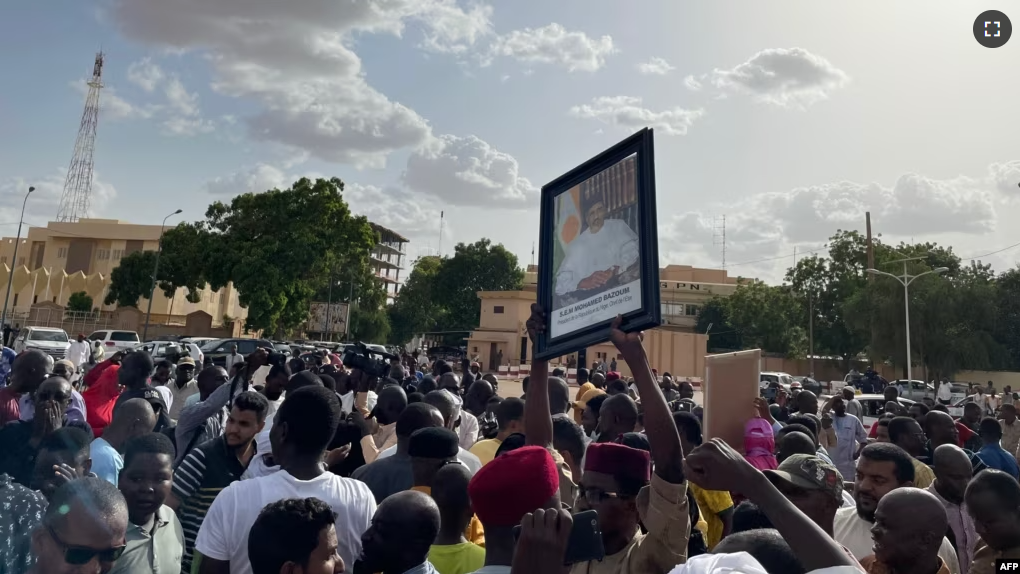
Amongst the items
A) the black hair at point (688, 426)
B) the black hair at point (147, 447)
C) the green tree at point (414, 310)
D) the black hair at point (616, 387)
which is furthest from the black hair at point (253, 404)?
the green tree at point (414, 310)

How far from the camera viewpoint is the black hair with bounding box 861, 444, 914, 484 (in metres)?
3.88

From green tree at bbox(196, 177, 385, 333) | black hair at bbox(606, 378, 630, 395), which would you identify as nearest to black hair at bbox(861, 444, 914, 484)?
black hair at bbox(606, 378, 630, 395)

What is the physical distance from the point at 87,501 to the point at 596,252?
8.27ft

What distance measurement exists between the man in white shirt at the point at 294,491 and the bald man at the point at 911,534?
2096mm

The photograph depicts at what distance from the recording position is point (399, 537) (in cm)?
243

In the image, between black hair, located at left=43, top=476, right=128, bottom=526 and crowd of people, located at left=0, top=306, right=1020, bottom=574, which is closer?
crowd of people, located at left=0, top=306, right=1020, bottom=574

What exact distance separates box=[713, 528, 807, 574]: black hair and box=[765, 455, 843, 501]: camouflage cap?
0.72m

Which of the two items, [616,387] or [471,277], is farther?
[471,277]

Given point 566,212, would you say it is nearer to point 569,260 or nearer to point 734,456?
point 569,260

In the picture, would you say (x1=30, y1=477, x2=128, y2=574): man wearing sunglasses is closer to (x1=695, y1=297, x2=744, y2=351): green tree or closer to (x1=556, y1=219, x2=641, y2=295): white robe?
(x1=556, y1=219, x2=641, y2=295): white robe

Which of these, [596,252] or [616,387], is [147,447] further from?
[616,387]

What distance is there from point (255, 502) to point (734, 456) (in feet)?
5.92

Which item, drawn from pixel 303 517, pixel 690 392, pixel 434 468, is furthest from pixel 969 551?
pixel 690 392

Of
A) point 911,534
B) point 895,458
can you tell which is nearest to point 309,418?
point 911,534
